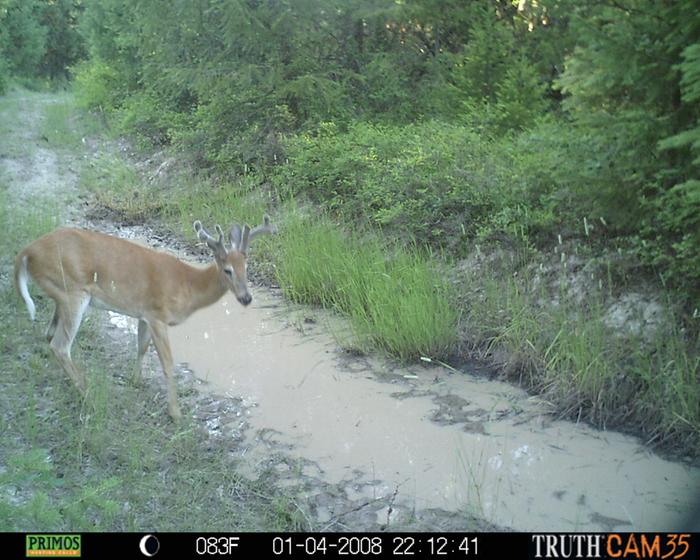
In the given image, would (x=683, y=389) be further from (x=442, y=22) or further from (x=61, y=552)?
(x=442, y=22)

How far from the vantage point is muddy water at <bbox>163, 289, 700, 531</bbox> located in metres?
5.36

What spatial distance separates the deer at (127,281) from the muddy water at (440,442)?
849mm

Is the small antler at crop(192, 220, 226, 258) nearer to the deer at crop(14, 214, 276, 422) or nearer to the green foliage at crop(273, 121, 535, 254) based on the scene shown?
the deer at crop(14, 214, 276, 422)

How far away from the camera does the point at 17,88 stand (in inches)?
1142

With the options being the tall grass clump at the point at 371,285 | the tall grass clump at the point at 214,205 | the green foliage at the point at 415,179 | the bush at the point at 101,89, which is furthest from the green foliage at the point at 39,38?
the tall grass clump at the point at 371,285

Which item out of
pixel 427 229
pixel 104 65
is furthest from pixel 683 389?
pixel 104 65

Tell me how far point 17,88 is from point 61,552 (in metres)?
28.0

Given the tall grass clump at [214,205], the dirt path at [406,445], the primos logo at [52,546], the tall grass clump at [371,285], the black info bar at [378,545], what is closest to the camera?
the primos logo at [52,546]

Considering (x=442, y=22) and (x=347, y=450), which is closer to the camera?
(x=347, y=450)

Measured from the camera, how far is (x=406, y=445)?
20.6ft

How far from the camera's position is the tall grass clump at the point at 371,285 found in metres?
7.65

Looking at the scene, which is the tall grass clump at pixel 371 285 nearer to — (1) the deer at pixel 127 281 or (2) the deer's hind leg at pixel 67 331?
(1) the deer at pixel 127 281

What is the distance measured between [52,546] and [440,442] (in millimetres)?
3019

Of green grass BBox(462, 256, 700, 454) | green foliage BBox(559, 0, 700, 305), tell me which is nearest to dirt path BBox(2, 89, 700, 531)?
green grass BBox(462, 256, 700, 454)
